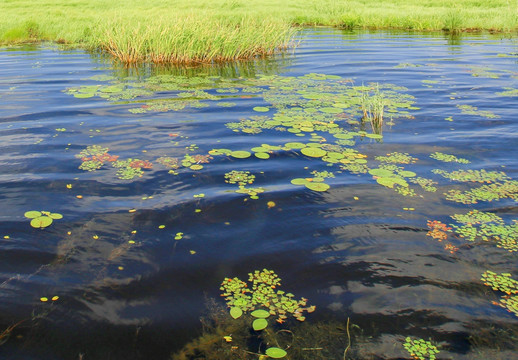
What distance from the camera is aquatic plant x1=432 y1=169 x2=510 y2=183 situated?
4.44 m

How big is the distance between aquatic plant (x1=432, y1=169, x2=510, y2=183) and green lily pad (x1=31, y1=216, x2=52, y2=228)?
3.72 metres

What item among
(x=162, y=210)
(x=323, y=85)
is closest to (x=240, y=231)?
(x=162, y=210)

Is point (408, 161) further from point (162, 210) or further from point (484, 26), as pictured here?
point (484, 26)

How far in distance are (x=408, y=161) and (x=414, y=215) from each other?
1235 mm

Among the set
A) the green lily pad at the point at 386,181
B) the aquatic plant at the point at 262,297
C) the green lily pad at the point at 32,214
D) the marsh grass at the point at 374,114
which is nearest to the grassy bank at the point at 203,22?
the marsh grass at the point at 374,114

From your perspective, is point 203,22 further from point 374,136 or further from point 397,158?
point 397,158

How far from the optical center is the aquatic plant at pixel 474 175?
444cm

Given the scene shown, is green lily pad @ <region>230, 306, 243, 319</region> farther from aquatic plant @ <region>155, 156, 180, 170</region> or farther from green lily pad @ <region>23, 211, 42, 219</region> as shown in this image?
aquatic plant @ <region>155, 156, 180, 170</region>

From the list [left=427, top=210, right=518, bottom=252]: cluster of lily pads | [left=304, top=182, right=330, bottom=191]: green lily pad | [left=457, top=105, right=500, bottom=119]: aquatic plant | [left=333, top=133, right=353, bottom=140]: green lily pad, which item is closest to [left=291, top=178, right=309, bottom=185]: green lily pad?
[left=304, top=182, right=330, bottom=191]: green lily pad

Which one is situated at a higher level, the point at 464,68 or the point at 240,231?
the point at 464,68

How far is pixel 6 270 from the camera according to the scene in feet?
9.98

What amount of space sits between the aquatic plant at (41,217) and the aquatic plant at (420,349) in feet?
9.38

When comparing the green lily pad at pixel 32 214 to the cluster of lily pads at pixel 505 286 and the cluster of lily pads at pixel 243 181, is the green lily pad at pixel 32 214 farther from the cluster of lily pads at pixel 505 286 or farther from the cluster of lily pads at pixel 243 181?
the cluster of lily pads at pixel 505 286

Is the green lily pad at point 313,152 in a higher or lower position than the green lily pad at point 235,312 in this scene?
higher
